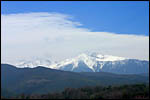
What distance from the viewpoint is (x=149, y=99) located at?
1505 inches

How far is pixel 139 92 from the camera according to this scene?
49812 mm

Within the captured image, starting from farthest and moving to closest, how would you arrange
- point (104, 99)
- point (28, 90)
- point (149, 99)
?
point (28, 90) → point (104, 99) → point (149, 99)

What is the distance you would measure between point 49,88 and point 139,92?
153093 mm

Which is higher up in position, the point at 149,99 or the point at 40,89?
the point at 149,99

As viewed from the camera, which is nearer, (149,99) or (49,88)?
(149,99)

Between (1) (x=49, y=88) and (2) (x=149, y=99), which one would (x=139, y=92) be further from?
(1) (x=49, y=88)

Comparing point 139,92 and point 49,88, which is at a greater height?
point 139,92

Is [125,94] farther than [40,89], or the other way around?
[40,89]

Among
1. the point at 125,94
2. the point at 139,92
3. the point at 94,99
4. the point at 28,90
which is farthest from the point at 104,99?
the point at 28,90

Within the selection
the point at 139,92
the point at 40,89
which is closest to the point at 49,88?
the point at 40,89

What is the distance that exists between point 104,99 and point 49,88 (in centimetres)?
15773

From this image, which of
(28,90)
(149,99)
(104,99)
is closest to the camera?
(149,99)

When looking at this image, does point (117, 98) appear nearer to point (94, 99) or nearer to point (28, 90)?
point (94, 99)

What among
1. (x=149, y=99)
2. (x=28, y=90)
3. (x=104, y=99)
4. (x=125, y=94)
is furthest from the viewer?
(x=28, y=90)
